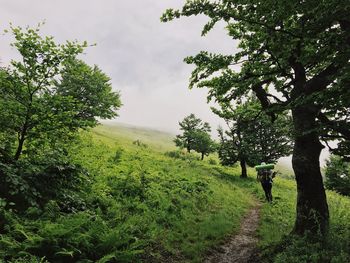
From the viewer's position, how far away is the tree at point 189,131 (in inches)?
2457

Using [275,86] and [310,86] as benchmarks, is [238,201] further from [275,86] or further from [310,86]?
[310,86]

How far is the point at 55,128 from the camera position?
10.8 m

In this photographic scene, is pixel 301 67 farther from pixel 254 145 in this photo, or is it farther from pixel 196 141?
pixel 196 141

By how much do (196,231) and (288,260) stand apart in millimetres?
5158

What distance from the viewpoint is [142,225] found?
1227 centimetres

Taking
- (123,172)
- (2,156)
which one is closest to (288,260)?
(2,156)

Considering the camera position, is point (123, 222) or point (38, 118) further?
point (123, 222)

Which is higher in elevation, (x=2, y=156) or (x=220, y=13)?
(x=220, y=13)

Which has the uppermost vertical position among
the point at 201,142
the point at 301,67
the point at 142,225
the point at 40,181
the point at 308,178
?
the point at 201,142

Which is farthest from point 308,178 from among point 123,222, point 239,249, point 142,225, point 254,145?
point 254,145

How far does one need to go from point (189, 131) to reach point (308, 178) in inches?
2038

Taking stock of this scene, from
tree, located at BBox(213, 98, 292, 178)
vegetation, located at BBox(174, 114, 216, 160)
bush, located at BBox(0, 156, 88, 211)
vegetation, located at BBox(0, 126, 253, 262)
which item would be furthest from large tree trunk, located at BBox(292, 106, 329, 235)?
vegetation, located at BBox(174, 114, 216, 160)

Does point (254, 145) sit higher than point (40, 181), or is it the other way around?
point (254, 145)

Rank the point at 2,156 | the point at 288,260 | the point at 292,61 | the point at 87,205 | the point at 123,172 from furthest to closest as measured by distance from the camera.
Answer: the point at 123,172 < the point at 292,61 < the point at 87,205 < the point at 2,156 < the point at 288,260
